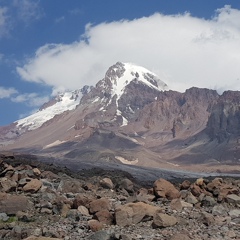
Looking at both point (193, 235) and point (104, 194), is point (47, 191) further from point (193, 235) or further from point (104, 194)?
point (193, 235)

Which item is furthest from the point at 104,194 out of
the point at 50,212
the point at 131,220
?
the point at 131,220

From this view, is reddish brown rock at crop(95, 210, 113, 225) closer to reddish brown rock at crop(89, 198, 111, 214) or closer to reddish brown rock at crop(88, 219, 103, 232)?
reddish brown rock at crop(88, 219, 103, 232)

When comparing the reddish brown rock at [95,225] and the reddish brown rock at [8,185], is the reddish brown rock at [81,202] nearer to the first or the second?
the reddish brown rock at [95,225]

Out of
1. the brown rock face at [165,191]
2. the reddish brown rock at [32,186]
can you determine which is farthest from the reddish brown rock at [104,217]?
the reddish brown rock at [32,186]

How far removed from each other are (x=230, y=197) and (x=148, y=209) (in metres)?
5.62

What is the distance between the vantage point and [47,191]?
1958 cm

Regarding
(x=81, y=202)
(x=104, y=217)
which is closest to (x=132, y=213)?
(x=104, y=217)

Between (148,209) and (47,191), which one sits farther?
(47,191)

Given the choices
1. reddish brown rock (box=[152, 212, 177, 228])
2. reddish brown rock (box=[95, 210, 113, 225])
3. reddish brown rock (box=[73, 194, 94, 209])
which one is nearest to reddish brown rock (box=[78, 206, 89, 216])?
reddish brown rock (box=[73, 194, 94, 209])

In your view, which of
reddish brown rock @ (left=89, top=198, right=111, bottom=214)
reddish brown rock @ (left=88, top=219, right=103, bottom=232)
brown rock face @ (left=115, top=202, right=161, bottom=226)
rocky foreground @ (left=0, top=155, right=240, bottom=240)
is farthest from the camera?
reddish brown rock @ (left=89, top=198, right=111, bottom=214)

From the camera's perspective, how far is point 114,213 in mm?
15062

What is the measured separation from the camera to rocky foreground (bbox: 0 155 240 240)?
13648 millimetres

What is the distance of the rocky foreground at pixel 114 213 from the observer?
13.6 m

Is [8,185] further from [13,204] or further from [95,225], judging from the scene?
[95,225]
